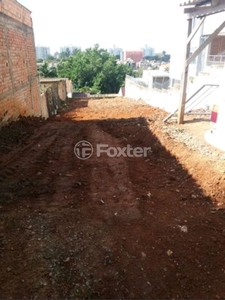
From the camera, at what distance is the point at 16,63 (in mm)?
8648

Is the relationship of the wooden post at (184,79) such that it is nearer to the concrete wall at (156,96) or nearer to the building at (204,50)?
the concrete wall at (156,96)

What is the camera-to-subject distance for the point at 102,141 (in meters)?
7.51

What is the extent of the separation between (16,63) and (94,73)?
33.8m

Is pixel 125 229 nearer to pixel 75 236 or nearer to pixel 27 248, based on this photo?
pixel 75 236

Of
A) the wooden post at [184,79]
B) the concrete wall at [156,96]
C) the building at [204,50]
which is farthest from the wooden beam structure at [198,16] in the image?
the building at [204,50]

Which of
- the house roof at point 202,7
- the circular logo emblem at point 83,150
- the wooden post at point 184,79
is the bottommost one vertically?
the circular logo emblem at point 83,150

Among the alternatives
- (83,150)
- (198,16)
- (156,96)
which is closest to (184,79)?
(198,16)

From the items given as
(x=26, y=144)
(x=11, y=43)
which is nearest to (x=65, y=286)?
(x=26, y=144)

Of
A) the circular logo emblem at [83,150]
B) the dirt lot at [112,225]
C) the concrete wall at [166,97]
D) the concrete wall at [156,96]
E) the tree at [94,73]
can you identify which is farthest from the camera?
the tree at [94,73]

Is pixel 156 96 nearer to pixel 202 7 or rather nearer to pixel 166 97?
pixel 166 97

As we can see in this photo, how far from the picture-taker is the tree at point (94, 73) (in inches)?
→ 1591

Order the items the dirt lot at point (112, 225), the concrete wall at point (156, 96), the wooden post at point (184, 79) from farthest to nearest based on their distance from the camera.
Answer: the concrete wall at point (156, 96), the wooden post at point (184, 79), the dirt lot at point (112, 225)

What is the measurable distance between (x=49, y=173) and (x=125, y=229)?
2313 mm

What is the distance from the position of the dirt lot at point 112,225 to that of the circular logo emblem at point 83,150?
0.19 meters
